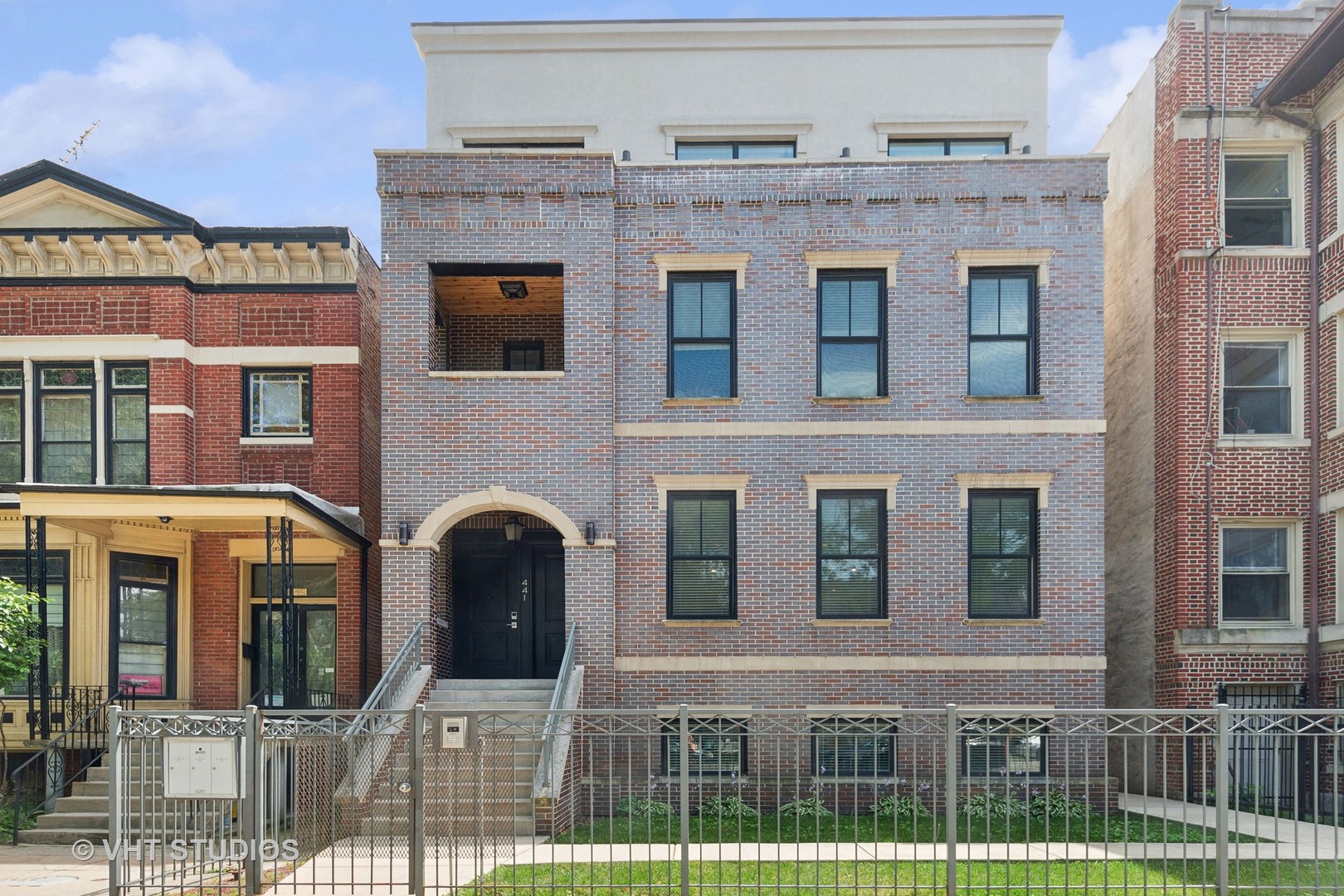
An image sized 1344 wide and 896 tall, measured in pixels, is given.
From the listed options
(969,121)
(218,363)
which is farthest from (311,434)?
(969,121)

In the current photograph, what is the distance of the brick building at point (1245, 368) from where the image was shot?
58.4ft

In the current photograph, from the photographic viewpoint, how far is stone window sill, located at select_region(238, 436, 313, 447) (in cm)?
1852

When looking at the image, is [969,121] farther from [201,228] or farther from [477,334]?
[201,228]

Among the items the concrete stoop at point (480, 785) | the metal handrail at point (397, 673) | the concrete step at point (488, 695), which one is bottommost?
the concrete stoop at point (480, 785)

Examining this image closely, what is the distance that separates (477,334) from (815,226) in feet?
19.1

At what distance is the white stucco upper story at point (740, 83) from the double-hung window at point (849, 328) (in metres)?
3.67

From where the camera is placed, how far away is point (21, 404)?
715 inches

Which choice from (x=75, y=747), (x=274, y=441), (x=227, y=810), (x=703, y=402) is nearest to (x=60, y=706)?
(x=75, y=747)

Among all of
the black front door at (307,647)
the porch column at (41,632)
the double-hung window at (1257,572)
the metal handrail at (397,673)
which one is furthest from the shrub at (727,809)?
the porch column at (41,632)

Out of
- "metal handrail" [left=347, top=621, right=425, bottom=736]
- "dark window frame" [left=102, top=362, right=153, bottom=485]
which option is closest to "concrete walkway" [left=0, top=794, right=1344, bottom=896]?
"metal handrail" [left=347, top=621, right=425, bottom=736]

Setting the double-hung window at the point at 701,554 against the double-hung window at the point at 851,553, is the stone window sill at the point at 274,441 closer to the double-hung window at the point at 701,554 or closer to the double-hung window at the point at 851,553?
the double-hung window at the point at 701,554

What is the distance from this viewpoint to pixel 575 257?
17250 millimetres

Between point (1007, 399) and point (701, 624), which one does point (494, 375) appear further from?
point (1007, 399)

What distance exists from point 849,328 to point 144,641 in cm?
1131
